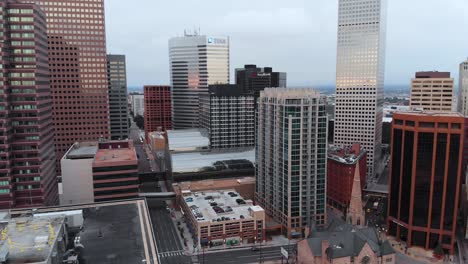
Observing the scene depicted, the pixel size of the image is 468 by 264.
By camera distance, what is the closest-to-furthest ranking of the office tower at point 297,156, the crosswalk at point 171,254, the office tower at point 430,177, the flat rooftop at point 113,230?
the flat rooftop at point 113,230 < the crosswalk at point 171,254 < the office tower at point 430,177 < the office tower at point 297,156

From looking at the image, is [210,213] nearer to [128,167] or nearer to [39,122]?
[128,167]

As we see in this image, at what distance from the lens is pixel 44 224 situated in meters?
99.6

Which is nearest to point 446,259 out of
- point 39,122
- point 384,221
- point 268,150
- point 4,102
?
point 384,221

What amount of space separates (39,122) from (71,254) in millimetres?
72918

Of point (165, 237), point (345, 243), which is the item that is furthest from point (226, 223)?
point (345, 243)

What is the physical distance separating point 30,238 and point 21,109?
72.6 m

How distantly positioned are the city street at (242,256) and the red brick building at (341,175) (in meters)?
47.9

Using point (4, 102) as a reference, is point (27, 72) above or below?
above

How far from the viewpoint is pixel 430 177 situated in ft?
465

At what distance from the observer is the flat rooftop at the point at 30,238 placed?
273 feet

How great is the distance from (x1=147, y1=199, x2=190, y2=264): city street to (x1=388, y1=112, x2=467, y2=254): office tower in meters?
82.9

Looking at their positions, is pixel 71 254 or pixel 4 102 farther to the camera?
pixel 4 102

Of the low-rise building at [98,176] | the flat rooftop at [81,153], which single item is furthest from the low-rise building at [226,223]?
the flat rooftop at [81,153]

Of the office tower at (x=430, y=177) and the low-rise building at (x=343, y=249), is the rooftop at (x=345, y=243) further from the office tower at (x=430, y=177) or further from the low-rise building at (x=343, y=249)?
the office tower at (x=430, y=177)
